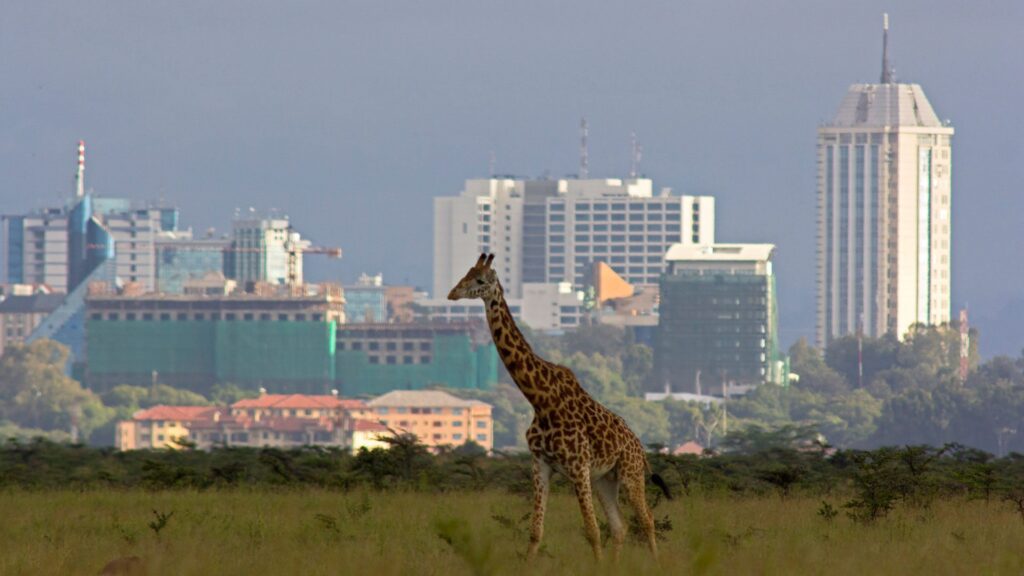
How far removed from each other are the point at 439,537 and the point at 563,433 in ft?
6.92

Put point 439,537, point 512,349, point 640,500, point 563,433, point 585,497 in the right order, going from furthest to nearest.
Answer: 1. point 439,537
2. point 640,500
3. point 512,349
4. point 585,497
5. point 563,433

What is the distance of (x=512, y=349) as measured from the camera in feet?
77.4

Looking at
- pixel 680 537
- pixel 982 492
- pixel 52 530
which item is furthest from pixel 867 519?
pixel 52 530

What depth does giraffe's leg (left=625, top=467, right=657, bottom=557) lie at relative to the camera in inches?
934

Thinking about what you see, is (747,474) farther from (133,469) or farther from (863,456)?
(133,469)

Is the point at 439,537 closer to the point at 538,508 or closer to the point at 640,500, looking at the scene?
the point at 538,508

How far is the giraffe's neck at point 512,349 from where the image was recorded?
76.6 ft

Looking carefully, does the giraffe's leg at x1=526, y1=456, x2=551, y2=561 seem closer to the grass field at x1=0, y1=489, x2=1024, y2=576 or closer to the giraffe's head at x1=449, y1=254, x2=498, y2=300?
the grass field at x1=0, y1=489, x2=1024, y2=576

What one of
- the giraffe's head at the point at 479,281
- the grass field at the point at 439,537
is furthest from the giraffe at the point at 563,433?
the grass field at the point at 439,537

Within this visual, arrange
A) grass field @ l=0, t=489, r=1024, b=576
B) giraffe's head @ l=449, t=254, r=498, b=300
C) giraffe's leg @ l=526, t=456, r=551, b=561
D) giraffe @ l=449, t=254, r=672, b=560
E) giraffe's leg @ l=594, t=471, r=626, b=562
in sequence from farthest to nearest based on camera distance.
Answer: giraffe's leg @ l=594, t=471, r=626, b=562 → giraffe's leg @ l=526, t=456, r=551, b=561 → giraffe @ l=449, t=254, r=672, b=560 → giraffe's head @ l=449, t=254, r=498, b=300 → grass field @ l=0, t=489, r=1024, b=576

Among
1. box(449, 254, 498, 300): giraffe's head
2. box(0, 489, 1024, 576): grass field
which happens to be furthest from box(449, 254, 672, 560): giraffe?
box(0, 489, 1024, 576): grass field

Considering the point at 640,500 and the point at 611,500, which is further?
the point at 611,500

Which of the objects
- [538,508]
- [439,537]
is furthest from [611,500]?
[439,537]

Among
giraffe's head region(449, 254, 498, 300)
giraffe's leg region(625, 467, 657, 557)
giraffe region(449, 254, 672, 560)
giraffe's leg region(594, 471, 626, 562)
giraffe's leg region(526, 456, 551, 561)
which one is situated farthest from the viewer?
giraffe's leg region(594, 471, 626, 562)
